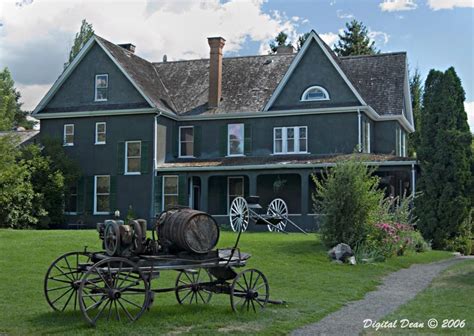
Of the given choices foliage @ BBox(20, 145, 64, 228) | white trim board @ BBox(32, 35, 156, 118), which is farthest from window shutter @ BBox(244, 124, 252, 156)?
foliage @ BBox(20, 145, 64, 228)

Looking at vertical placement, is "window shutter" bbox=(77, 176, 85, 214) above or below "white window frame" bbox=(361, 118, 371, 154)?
below

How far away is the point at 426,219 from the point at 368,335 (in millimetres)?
17380

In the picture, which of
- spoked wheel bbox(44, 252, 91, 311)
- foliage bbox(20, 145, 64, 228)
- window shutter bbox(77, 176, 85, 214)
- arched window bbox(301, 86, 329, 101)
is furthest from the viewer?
window shutter bbox(77, 176, 85, 214)

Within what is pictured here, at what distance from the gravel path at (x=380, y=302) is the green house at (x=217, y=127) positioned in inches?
455

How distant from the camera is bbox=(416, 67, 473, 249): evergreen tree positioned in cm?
2623

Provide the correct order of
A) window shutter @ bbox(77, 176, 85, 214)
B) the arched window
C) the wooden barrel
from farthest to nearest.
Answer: window shutter @ bbox(77, 176, 85, 214)
the arched window
the wooden barrel

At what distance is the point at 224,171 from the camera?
3098 centimetres

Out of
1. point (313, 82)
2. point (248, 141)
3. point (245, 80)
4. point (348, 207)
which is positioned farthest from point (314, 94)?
point (348, 207)

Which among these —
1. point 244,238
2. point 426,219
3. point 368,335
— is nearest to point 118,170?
point 244,238

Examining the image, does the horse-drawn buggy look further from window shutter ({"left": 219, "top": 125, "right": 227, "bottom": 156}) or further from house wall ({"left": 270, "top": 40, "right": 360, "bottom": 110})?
window shutter ({"left": 219, "top": 125, "right": 227, "bottom": 156})

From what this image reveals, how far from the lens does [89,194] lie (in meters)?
32.6

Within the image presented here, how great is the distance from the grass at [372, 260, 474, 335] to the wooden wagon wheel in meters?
4.13

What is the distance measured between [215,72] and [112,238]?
2384 centimetres

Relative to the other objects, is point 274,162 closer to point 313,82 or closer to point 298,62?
point 313,82
